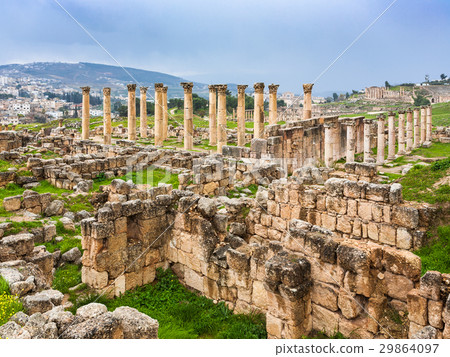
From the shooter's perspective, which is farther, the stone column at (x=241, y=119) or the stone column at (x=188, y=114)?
the stone column at (x=188, y=114)

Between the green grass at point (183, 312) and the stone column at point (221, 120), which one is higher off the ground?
the stone column at point (221, 120)

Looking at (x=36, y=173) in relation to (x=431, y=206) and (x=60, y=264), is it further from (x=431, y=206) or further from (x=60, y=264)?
(x=431, y=206)

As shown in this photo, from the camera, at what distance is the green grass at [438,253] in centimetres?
973

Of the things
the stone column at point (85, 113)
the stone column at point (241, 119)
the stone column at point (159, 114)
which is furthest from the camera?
the stone column at point (85, 113)

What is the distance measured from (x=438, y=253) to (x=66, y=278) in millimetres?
10614

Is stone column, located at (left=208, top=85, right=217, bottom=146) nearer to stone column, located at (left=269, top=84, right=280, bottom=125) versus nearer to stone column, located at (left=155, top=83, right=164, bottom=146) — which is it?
stone column, located at (left=155, top=83, right=164, bottom=146)

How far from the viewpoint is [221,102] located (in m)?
38.0

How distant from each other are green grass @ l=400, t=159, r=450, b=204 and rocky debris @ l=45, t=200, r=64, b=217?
46.8ft

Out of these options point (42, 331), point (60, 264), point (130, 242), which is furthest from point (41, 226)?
point (42, 331)

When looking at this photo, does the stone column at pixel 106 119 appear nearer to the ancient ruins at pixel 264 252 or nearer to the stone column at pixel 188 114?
the stone column at pixel 188 114

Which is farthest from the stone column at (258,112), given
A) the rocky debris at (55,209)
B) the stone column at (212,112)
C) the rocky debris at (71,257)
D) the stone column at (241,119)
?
the rocky debris at (71,257)

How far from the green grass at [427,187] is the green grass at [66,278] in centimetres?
1170

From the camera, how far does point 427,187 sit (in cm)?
1470

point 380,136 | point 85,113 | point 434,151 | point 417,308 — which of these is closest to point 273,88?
point 380,136
